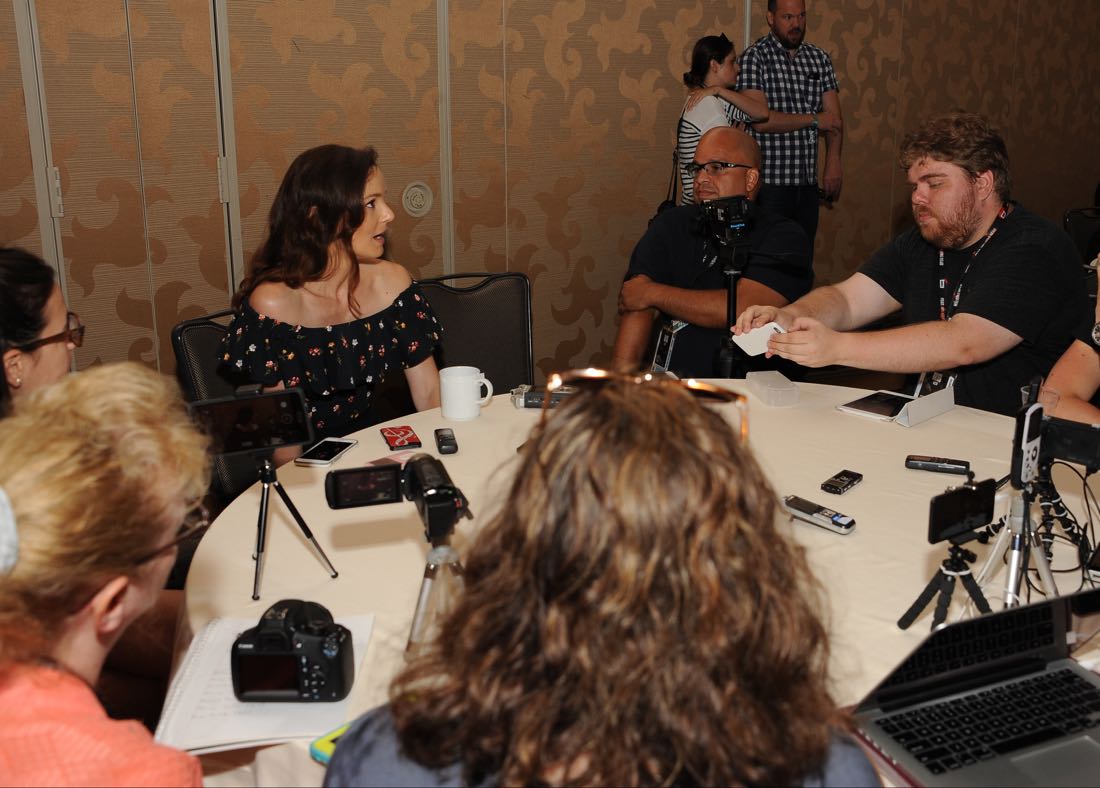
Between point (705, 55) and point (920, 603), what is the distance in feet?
13.3

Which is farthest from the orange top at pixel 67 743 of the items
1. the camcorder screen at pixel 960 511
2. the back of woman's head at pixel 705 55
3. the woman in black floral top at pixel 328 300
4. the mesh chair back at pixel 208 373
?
the back of woman's head at pixel 705 55

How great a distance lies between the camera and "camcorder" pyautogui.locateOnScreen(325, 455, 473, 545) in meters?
1.32

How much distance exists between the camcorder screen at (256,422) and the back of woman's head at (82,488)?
40 cm

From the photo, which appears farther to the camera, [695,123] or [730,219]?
[695,123]

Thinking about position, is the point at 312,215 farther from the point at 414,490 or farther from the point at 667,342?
the point at 414,490

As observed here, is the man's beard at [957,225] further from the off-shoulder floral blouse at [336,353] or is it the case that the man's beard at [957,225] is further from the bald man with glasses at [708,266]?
the off-shoulder floral blouse at [336,353]

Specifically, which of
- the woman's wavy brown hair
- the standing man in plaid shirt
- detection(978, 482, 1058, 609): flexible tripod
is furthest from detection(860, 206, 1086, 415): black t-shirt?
the standing man in plaid shirt

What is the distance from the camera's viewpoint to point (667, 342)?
3668 mm

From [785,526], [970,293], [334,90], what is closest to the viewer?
[785,526]

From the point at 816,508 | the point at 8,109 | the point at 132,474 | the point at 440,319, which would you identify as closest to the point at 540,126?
the point at 440,319

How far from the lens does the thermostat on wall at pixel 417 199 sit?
14.7 feet

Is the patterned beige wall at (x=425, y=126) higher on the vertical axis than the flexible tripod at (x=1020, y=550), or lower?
higher

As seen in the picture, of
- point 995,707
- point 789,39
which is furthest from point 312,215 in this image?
point 789,39

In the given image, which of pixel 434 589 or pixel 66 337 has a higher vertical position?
pixel 66 337
